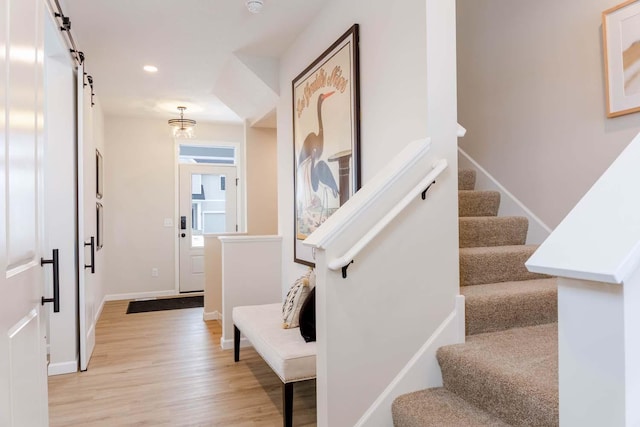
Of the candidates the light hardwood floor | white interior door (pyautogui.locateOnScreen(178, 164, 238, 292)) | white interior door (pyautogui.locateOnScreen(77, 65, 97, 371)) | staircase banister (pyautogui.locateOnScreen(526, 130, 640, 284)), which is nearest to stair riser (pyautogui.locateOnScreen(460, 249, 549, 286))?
the light hardwood floor

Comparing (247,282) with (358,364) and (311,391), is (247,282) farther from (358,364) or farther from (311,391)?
(358,364)

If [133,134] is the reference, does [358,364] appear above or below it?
below

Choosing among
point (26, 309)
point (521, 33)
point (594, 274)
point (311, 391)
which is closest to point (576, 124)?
point (521, 33)

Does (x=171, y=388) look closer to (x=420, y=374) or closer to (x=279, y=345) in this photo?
(x=279, y=345)

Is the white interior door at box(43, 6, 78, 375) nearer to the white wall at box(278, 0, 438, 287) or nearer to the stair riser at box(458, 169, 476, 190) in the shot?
the white wall at box(278, 0, 438, 287)

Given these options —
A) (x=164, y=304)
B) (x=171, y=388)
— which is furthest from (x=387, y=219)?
(x=164, y=304)

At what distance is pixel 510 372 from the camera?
1.58m

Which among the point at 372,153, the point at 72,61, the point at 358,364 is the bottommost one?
the point at 358,364

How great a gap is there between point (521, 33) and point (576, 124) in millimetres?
884

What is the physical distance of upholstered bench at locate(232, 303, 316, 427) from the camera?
7.25 feet

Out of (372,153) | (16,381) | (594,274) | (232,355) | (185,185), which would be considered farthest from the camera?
(185,185)

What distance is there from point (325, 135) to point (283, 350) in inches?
63.9

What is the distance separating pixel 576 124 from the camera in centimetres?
264

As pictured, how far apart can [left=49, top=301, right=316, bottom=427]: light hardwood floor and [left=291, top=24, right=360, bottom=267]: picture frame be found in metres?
1.05
